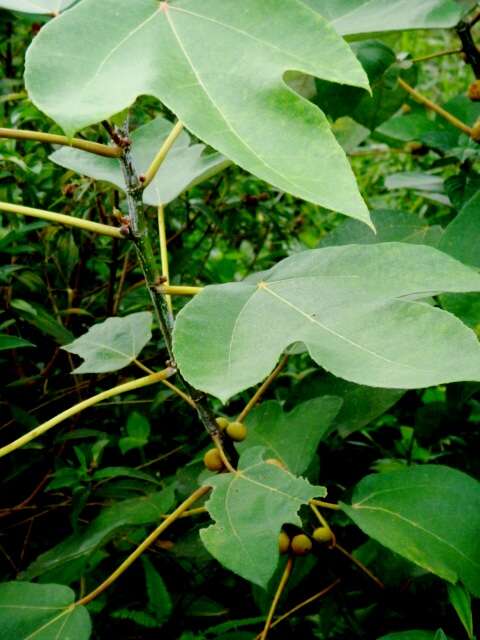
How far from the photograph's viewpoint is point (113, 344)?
104 centimetres

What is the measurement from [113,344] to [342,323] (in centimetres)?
46

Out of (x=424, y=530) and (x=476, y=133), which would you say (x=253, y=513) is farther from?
(x=476, y=133)

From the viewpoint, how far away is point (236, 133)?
537 millimetres

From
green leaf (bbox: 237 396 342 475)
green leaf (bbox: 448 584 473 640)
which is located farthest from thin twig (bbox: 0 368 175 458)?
green leaf (bbox: 448 584 473 640)

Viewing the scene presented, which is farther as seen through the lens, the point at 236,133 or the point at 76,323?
the point at 76,323

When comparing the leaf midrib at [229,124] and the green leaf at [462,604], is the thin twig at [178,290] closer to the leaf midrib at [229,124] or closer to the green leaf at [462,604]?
the leaf midrib at [229,124]

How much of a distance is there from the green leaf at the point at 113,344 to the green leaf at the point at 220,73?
0.48 metres

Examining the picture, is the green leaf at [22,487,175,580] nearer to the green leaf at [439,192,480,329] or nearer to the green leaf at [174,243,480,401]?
the green leaf at [174,243,480,401]

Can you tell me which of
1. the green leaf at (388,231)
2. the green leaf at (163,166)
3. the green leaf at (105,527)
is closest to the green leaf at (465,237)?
the green leaf at (388,231)

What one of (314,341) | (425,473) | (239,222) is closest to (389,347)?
(314,341)

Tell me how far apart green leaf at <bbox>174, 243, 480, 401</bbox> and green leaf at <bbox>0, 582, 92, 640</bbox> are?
1.49 ft

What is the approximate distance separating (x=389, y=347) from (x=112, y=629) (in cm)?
85

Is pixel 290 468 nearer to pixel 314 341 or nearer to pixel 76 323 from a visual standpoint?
pixel 314 341

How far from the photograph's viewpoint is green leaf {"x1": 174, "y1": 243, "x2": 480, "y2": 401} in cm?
62
